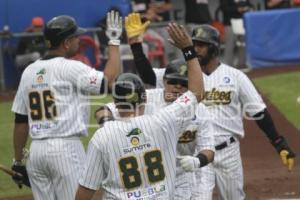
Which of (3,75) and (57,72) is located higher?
(57,72)

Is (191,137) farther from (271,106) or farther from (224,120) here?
(271,106)

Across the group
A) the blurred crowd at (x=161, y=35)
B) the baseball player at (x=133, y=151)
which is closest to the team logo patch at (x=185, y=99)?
the baseball player at (x=133, y=151)

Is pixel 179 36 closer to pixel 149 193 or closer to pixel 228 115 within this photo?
pixel 149 193

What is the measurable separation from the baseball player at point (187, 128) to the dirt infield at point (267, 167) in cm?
281

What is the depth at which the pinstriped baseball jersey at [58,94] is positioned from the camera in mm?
7230

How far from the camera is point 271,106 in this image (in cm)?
1493

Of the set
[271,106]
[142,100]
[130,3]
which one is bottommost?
[271,106]

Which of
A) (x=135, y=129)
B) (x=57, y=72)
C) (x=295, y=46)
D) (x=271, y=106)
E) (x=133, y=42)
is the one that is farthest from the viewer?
(x=295, y=46)

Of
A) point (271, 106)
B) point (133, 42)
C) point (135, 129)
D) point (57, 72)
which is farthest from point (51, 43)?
point (271, 106)

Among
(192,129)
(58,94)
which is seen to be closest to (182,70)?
(192,129)

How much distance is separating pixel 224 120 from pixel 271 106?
6773 mm

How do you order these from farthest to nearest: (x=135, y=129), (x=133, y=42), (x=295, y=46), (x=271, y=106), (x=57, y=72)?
(x=295, y=46)
(x=271, y=106)
(x=133, y=42)
(x=57, y=72)
(x=135, y=129)

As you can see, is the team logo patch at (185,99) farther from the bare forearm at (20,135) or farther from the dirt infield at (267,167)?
the dirt infield at (267,167)

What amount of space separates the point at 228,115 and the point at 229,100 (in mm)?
130
